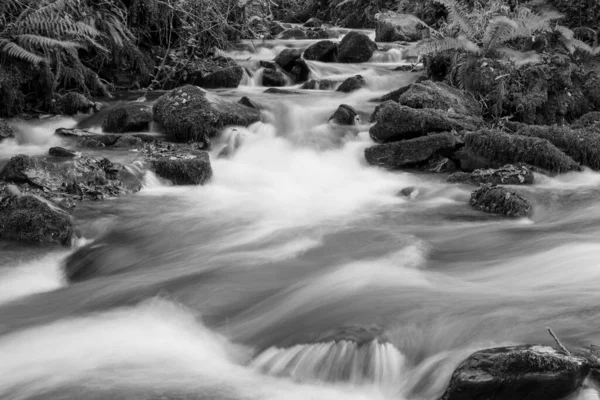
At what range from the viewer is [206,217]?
6484 mm

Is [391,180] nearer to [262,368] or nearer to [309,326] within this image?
[309,326]

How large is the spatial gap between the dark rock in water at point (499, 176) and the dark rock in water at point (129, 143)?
4.05 meters

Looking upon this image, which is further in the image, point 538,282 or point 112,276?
point 112,276

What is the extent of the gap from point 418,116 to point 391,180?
1014 mm

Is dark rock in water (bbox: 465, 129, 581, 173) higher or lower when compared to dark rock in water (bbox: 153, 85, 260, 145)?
lower

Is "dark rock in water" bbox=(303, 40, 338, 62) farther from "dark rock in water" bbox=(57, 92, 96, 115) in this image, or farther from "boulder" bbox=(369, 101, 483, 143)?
"dark rock in water" bbox=(57, 92, 96, 115)

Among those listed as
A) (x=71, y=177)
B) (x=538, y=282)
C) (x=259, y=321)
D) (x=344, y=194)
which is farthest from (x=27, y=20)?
(x=538, y=282)

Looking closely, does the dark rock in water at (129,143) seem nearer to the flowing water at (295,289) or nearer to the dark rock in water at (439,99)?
the flowing water at (295,289)

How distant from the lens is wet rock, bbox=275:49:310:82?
39.3ft

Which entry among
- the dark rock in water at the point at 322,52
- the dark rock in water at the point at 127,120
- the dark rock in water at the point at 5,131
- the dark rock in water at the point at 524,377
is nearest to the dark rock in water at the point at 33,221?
the dark rock in water at the point at 5,131

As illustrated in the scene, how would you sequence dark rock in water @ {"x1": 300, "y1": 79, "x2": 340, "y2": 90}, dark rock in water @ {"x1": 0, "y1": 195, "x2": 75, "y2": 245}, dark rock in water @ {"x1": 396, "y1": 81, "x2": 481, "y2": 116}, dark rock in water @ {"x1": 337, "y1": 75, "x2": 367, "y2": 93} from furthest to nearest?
dark rock in water @ {"x1": 300, "y1": 79, "x2": 340, "y2": 90} < dark rock in water @ {"x1": 337, "y1": 75, "x2": 367, "y2": 93} < dark rock in water @ {"x1": 396, "y1": 81, "x2": 481, "y2": 116} < dark rock in water @ {"x1": 0, "y1": 195, "x2": 75, "y2": 245}

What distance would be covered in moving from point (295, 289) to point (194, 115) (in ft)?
14.7

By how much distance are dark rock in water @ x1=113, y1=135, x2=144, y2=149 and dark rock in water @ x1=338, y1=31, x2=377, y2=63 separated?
6252 millimetres

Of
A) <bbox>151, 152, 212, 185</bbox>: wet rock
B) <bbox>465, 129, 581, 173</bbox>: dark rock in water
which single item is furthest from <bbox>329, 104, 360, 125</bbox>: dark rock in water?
<bbox>151, 152, 212, 185</bbox>: wet rock
